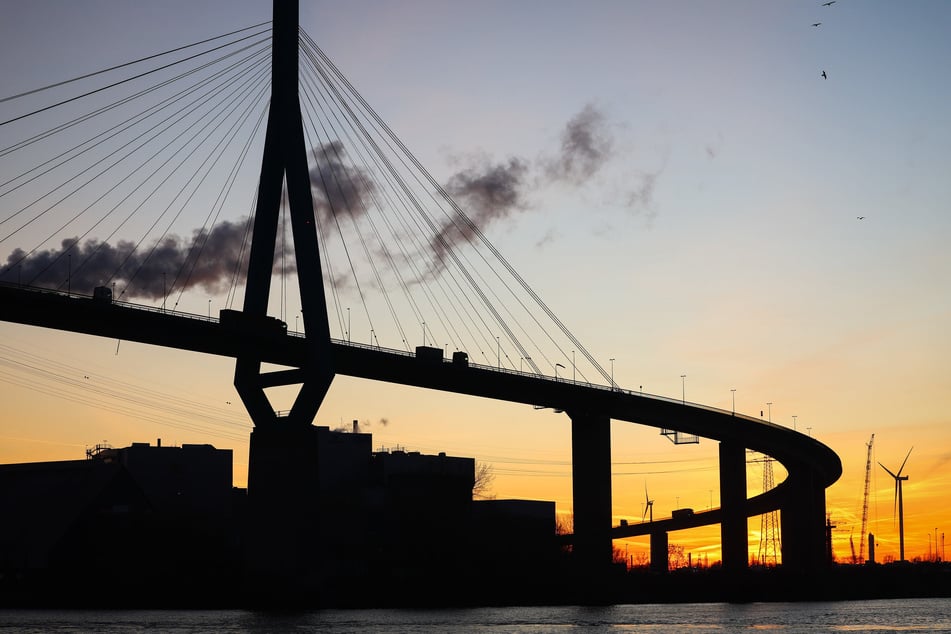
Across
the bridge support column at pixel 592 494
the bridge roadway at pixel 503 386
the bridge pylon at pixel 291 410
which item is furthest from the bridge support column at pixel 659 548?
the bridge pylon at pixel 291 410

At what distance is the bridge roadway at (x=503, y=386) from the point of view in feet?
254

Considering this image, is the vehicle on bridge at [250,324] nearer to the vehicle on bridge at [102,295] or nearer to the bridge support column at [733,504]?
the vehicle on bridge at [102,295]

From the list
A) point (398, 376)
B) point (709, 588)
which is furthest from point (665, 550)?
point (398, 376)

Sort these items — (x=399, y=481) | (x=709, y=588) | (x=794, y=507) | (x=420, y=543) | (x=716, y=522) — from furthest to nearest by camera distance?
(x=716, y=522) → (x=794, y=507) → (x=399, y=481) → (x=709, y=588) → (x=420, y=543)

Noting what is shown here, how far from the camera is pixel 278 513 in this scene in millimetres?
77500

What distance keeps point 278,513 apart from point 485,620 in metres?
15.1

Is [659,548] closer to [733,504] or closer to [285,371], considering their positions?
[733,504]

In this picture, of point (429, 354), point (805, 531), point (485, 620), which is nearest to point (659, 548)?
point (805, 531)

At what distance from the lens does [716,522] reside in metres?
185

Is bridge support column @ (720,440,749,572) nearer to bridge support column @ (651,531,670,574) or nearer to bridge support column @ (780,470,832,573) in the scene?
bridge support column @ (780,470,832,573)

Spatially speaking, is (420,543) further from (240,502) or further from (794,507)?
(794,507)

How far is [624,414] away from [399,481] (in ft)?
98.2

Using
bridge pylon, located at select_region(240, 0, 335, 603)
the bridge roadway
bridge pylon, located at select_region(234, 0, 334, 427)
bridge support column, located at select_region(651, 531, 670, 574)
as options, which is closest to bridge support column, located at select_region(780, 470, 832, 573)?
the bridge roadway

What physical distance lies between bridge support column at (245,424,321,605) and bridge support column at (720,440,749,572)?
56.8m
